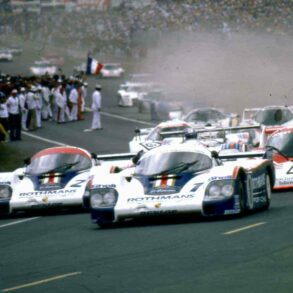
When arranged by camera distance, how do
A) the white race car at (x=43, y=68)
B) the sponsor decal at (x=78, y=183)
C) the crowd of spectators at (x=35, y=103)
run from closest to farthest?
the sponsor decal at (x=78, y=183), the crowd of spectators at (x=35, y=103), the white race car at (x=43, y=68)

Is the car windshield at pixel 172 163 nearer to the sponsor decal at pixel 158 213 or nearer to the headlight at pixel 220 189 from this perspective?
the headlight at pixel 220 189

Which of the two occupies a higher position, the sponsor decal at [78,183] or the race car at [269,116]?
the sponsor decal at [78,183]

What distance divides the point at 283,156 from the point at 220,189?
18.9ft

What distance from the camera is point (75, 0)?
8181cm

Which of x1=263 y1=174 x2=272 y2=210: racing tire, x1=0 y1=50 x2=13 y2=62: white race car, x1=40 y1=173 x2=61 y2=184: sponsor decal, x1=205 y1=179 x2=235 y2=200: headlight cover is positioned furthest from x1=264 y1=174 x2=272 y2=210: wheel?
x1=0 y1=50 x2=13 y2=62: white race car

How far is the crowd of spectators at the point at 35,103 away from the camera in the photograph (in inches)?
1586

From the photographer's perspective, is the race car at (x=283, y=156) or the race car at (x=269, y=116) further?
the race car at (x=269, y=116)

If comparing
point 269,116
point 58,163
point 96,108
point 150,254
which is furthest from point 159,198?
point 96,108

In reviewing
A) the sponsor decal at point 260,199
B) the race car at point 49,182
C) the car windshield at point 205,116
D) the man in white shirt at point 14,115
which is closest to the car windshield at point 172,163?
the sponsor decal at point 260,199

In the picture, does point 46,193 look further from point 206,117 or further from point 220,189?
point 206,117

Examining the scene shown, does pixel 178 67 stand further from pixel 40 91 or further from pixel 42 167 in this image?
pixel 42 167

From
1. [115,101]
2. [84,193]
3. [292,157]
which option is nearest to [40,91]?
[115,101]

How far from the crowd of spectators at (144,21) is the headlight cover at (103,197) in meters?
35.6

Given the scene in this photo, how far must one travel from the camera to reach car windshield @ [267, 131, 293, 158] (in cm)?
2425
